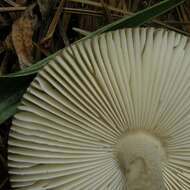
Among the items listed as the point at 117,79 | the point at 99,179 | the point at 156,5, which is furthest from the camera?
the point at 156,5

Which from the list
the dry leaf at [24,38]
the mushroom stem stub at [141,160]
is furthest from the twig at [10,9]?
the mushroom stem stub at [141,160]

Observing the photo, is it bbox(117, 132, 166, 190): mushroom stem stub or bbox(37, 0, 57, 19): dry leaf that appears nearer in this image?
bbox(117, 132, 166, 190): mushroom stem stub

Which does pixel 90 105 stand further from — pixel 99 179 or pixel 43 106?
pixel 99 179

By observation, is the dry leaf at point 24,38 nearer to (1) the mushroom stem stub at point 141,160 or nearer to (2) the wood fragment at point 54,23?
(2) the wood fragment at point 54,23

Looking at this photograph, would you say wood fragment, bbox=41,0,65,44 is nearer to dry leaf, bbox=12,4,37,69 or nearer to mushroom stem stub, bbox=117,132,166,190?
dry leaf, bbox=12,4,37,69

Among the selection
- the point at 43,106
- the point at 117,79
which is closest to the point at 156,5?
the point at 117,79

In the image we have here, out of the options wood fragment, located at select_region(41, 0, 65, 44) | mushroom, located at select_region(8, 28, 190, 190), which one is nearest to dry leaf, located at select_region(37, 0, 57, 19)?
wood fragment, located at select_region(41, 0, 65, 44)

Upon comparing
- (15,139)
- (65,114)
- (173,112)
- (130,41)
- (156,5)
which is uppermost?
(156,5)
